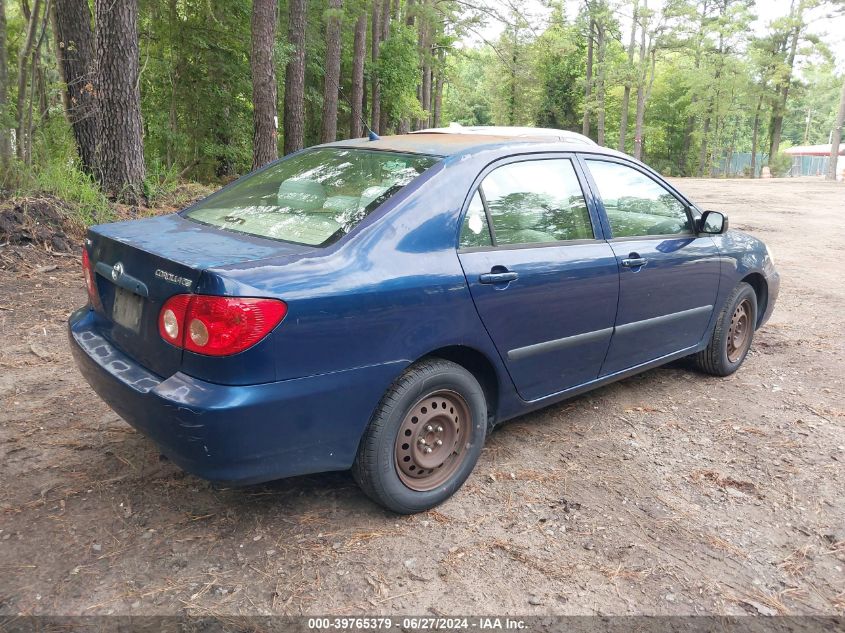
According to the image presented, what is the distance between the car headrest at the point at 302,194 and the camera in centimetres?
319

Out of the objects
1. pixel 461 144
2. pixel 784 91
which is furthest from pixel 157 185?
pixel 784 91

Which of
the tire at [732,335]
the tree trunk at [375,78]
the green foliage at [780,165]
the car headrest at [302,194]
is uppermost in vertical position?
the tree trunk at [375,78]

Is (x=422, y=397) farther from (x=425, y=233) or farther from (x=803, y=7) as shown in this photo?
(x=803, y=7)

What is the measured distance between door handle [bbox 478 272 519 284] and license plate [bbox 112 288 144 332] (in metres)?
1.44

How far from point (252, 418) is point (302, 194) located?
1.31 m

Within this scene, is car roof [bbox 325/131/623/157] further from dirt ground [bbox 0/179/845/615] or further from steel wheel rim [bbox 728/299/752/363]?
steel wheel rim [bbox 728/299/752/363]

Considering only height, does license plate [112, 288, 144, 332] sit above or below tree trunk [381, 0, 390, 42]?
below

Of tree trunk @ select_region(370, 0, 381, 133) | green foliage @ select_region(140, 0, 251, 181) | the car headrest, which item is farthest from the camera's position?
tree trunk @ select_region(370, 0, 381, 133)

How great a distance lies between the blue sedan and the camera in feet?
8.08

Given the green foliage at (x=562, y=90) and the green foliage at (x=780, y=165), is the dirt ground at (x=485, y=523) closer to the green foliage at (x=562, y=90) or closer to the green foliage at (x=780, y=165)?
the green foliage at (x=780, y=165)

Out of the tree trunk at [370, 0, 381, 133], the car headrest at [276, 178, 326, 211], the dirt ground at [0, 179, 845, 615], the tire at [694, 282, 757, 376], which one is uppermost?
the tree trunk at [370, 0, 381, 133]

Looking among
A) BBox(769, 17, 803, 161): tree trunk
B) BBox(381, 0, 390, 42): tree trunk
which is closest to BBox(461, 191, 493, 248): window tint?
BBox(381, 0, 390, 42): tree trunk

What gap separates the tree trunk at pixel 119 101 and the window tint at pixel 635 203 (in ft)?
22.0

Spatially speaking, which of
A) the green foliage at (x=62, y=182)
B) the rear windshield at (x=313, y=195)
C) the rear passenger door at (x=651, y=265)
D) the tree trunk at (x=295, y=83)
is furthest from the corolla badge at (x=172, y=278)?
the tree trunk at (x=295, y=83)
